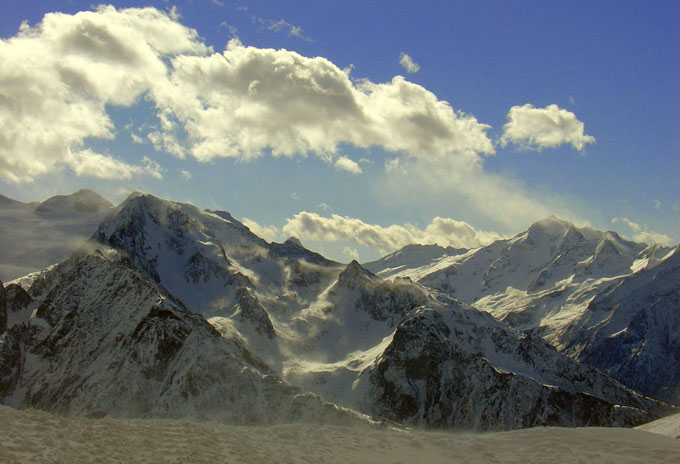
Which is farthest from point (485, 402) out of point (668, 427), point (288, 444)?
point (288, 444)

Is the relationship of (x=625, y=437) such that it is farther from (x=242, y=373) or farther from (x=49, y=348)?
(x=49, y=348)

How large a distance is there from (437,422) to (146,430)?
160706 millimetres

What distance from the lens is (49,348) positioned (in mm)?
165125

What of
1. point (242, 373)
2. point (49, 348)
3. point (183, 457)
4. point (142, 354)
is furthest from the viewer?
point (49, 348)

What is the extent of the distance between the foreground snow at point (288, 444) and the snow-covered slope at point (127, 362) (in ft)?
276

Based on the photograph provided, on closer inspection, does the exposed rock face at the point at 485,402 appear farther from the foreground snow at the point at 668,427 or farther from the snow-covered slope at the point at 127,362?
the foreground snow at the point at 668,427

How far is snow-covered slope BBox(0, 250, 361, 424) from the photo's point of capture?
130 m

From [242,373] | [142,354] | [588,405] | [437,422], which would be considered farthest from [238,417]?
[588,405]

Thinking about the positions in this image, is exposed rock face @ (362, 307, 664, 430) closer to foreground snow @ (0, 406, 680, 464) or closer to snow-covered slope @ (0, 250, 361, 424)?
snow-covered slope @ (0, 250, 361, 424)

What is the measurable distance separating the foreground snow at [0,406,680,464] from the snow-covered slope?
8413cm

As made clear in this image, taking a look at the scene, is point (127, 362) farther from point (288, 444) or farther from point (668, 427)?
point (288, 444)

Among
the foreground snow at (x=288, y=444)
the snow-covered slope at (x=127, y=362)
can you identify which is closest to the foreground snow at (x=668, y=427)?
the foreground snow at (x=288, y=444)

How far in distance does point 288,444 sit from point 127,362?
111865 mm

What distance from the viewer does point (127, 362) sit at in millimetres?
144000
